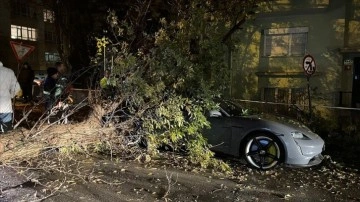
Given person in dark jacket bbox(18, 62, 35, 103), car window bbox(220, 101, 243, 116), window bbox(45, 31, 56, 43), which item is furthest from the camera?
window bbox(45, 31, 56, 43)

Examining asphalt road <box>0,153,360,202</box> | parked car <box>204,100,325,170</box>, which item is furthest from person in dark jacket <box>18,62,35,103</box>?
parked car <box>204,100,325,170</box>

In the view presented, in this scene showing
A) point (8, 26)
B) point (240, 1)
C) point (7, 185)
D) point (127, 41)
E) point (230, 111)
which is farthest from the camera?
point (8, 26)

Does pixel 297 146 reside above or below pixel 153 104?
below

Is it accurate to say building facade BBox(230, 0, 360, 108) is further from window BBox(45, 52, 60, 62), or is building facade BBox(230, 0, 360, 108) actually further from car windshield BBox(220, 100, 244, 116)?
window BBox(45, 52, 60, 62)

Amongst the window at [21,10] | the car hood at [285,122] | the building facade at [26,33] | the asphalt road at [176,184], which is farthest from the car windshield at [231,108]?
the window at [21,10]

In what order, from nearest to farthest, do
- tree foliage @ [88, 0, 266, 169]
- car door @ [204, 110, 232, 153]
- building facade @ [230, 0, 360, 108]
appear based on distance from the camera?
tree foliage @ [88, 0, 266, 169] < car door @ [204, 110, 232, 153] < building facade @ [230, 0, 360, 108]

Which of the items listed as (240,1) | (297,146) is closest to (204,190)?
(297,146)

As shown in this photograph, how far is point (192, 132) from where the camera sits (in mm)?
6910

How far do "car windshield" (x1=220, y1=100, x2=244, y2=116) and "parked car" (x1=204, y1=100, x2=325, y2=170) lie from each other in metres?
0.02

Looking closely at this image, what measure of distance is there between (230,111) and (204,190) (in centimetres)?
232

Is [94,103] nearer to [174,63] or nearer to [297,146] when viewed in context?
[174,63]

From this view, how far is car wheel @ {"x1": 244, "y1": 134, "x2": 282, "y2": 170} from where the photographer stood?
6797 mm

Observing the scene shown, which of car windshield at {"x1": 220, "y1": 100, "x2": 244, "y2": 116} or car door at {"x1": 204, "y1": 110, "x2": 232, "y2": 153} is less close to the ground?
car windshield at {"x1": 220, "y1": 100, "x2": 244, "y2": 116}

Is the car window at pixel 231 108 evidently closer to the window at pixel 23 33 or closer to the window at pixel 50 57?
the window at pixel 23 33
